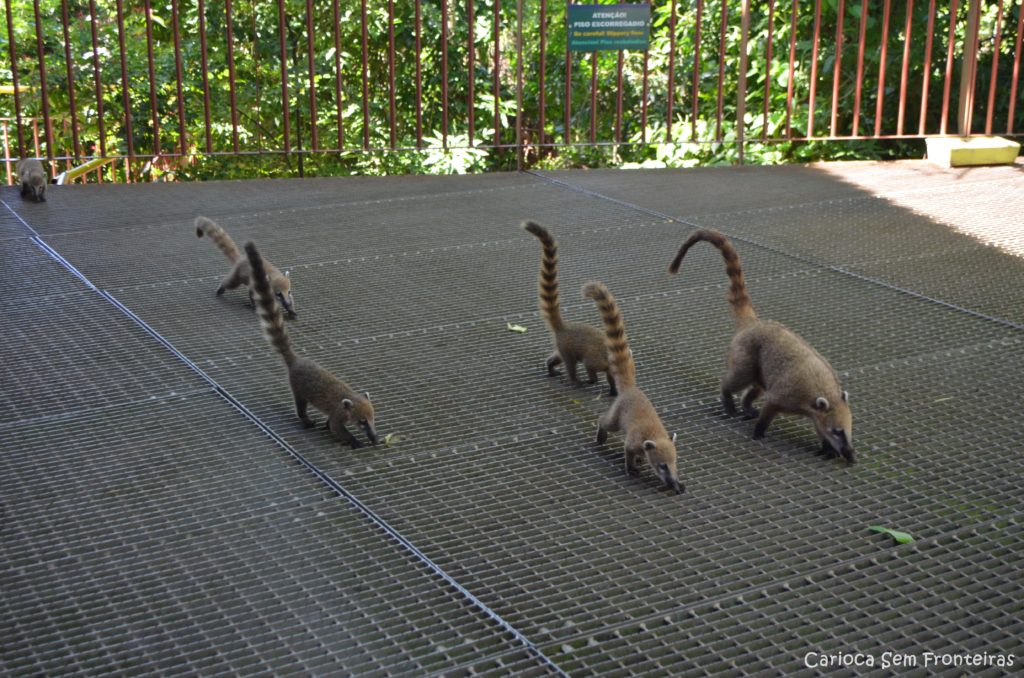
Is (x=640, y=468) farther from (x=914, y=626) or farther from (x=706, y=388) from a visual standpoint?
(x=914, y=626)

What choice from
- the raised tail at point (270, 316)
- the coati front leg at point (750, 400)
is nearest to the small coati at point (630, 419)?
the coati front leg at point (750, 400)

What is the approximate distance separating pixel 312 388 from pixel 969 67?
742 centimetres

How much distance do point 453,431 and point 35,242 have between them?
12.5 ft

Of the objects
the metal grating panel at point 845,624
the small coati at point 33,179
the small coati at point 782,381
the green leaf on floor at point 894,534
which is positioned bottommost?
the metal grating panel at point 845,624

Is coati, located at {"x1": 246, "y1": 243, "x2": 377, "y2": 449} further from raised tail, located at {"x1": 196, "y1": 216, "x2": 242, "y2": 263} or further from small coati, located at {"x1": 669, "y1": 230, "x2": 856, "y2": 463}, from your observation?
raised tail, located at {"x1": 196, "y1": 216, "x2": 242, "y2": 263}

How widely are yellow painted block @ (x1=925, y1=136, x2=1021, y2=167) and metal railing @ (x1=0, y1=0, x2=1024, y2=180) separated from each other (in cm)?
26

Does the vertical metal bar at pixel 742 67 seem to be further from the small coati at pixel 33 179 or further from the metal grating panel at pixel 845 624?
the metal grating panel at pixel 845 624

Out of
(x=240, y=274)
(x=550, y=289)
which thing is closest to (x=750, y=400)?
(x=550, y=289)

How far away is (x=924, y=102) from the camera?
372 inches

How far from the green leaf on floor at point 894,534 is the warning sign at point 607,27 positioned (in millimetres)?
6454

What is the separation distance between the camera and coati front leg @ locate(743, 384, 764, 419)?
14.7ft

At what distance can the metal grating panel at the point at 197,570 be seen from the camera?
2.93 meters

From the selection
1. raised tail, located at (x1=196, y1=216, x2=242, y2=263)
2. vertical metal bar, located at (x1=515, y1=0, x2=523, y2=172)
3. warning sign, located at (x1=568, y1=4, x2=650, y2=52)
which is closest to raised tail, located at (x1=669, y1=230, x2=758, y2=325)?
raised tail, located at (x1=196, y1=216, x2=242, y2=263)

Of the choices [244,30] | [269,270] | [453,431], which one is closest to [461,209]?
[269,270]
